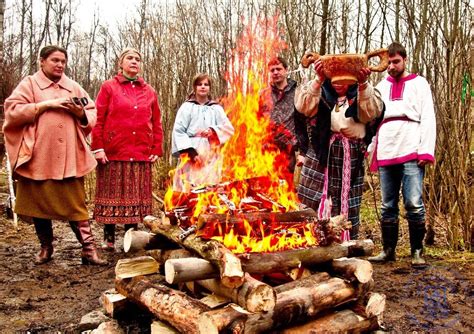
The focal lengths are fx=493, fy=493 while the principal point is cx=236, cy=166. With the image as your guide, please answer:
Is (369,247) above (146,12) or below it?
below

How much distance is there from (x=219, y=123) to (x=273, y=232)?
3029 mm

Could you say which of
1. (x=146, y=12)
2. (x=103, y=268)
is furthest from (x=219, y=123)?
(x=146, y=12)

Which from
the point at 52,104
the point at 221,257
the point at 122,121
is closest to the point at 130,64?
the point at 122,121

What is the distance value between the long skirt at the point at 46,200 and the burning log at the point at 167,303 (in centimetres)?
186

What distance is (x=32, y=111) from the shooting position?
4.69 m

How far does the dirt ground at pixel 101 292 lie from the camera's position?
3.49 metres

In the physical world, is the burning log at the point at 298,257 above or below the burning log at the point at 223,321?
above

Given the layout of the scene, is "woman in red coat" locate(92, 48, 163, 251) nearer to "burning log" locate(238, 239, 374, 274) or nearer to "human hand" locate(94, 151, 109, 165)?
"human hand" locate(94, 151, 109, 165)

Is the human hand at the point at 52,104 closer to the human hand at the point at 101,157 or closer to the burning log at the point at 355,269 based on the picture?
the human hand at the point at 101,157

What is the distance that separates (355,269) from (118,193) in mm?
3237

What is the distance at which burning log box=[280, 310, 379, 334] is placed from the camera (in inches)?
112

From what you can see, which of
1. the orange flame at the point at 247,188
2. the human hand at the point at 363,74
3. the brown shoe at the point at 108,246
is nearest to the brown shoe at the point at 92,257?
the brown shoe at the point at 108,246

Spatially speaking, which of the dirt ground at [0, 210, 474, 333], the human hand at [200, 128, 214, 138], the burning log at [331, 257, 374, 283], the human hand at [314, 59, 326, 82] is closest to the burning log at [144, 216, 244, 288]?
the dirt ground at [0, 210, 474, 333]

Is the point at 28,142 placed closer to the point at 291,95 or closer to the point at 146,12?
the point at 291,95
